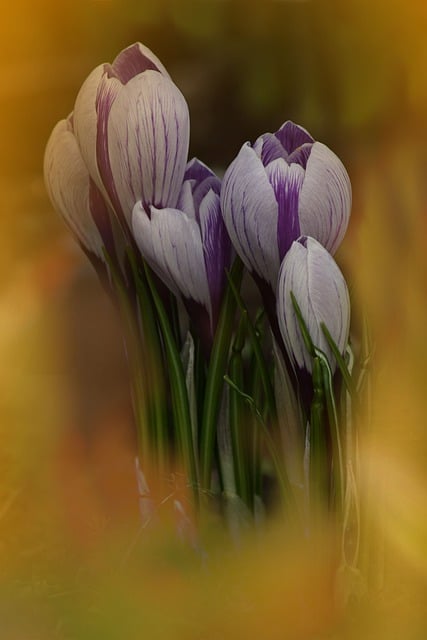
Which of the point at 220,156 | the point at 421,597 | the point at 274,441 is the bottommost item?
the point at 421,597

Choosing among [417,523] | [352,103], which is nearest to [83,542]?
[417,523]

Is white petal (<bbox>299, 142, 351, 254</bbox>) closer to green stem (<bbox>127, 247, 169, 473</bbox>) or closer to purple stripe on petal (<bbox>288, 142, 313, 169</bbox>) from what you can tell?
purple stripe on petal (<bbox>288, 142, 313, 169</bbox>)

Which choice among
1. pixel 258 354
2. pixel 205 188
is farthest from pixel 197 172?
pixel 258 354

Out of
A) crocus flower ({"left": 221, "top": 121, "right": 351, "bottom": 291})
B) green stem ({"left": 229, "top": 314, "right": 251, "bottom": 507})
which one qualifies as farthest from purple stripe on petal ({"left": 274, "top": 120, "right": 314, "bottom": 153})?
green stem ({"left": 229, "top": 314, "right": 251, "bottom": 507})

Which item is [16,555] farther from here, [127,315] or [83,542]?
[127,315]

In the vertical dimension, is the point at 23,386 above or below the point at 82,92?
below

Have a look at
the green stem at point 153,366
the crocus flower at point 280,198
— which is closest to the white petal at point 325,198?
the crocus flower at point 280,198
